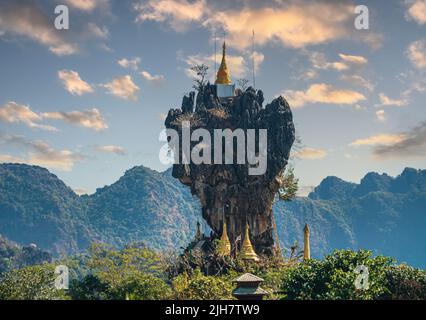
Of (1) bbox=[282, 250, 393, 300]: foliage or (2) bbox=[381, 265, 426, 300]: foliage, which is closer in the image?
(1) bbox=[282, 250, 393, 300]: foliage

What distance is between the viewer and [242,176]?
58906 millimetres

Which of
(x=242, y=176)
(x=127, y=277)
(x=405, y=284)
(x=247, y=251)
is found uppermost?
(x=242, y=176)

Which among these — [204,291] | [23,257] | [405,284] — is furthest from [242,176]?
[23,257]

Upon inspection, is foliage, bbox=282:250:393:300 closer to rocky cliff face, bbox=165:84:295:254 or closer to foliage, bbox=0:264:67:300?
foliage, bbox=0:264:67:300

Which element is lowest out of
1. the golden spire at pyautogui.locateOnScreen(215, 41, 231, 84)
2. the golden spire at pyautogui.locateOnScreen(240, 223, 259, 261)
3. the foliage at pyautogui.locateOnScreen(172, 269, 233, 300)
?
the foliage at pyautogui.locateOnScreen(172, 269, 233, 300)

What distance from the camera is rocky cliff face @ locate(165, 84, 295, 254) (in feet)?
194

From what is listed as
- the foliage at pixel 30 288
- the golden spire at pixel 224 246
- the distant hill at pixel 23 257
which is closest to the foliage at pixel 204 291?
the foliage at pixel 30 288

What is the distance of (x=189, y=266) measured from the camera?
5503cm

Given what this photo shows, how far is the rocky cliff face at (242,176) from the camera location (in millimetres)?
59062

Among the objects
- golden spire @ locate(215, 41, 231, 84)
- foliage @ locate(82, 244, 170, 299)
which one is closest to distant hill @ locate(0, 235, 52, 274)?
golden spire @ locate(215, 41, 231, 84)

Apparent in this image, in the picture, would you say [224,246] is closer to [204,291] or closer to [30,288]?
[204,291]

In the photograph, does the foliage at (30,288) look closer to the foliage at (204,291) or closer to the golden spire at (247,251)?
the foliage at (204,291)

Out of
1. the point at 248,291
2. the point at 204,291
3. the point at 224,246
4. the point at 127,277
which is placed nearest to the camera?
the point at 248,291
